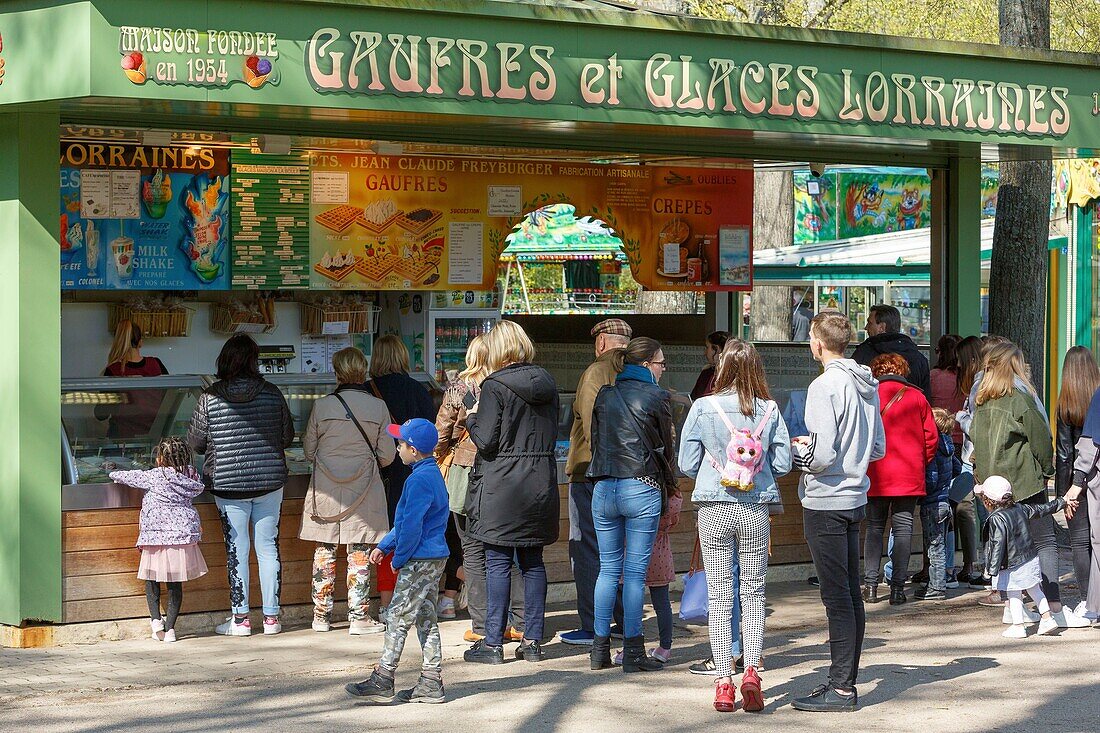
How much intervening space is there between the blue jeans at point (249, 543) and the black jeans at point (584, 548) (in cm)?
166

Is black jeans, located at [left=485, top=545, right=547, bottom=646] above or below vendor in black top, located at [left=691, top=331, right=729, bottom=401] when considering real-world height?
below

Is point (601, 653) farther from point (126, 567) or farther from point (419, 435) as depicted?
point (126, 567)

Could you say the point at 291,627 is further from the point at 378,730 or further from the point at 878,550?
the point at 878,550

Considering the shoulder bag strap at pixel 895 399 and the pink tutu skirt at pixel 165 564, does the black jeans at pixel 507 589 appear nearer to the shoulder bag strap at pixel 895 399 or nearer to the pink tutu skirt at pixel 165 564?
the pink tutu skirt at pixel 165 564

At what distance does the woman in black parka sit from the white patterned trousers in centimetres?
111

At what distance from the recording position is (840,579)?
19.4 feet

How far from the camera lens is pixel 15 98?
22.1 feet

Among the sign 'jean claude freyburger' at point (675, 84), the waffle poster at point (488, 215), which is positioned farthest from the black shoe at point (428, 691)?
the waffle poster at point (488, 215)

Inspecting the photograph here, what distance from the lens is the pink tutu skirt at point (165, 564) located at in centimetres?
723

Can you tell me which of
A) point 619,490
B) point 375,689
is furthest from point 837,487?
point 375,689

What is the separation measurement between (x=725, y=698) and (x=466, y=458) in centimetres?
213

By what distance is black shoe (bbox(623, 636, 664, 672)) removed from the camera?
22.0 ft

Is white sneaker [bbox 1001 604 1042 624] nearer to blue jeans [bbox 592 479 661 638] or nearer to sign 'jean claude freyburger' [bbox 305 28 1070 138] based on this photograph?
blue jeans [bbox 592 479 661 638]

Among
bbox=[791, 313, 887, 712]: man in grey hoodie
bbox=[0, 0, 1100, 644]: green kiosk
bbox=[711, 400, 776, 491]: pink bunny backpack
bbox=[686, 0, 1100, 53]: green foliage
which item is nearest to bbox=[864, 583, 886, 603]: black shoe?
bbox=[0, 0, 1100, 644]: green kiosk
